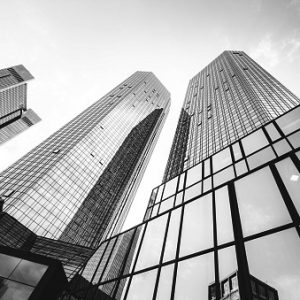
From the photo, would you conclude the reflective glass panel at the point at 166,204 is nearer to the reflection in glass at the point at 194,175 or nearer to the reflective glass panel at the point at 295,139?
A: the reflection in glass at the point at 194,175

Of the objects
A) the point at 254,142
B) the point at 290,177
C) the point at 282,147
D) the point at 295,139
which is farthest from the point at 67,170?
the point at 290,177

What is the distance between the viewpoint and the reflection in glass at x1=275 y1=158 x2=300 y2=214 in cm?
758

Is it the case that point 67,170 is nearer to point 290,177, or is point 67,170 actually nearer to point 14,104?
point 290,177

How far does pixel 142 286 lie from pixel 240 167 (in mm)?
7095

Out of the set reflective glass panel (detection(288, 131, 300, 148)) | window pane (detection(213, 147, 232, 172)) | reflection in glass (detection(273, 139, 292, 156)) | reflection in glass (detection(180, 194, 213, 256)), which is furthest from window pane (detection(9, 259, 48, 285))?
reflective glass panel (detection(288, 131, 300, 148))

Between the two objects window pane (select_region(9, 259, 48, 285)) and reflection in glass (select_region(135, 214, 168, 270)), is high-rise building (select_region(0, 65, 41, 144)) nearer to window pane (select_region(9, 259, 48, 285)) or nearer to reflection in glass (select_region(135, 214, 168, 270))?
window pane (select_region(9, 259, 48, 285))

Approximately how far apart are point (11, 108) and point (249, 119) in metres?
155

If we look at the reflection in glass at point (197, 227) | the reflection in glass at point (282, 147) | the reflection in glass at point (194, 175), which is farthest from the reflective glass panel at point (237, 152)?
the reflection in glass at point (197, 227)

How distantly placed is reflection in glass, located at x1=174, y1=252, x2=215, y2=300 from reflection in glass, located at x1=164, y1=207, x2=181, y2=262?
44.0 inches

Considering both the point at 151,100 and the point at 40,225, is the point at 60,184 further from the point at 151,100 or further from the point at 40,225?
the point at 151,100

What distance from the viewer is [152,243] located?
38.3 ft

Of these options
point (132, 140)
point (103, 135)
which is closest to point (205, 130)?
point (103, 135)

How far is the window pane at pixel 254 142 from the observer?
40.2 feet

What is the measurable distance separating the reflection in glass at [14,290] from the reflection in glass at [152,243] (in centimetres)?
543
